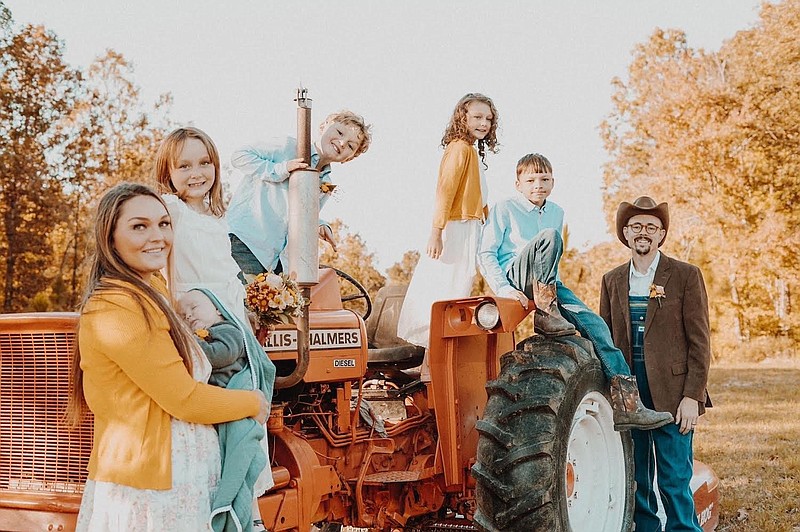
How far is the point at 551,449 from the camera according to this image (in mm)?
4016

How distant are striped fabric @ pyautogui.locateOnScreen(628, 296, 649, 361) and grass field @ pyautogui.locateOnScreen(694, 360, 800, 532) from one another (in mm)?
1769

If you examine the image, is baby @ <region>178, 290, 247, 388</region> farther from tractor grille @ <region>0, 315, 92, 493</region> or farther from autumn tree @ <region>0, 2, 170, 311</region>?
autumn tree @ <region>0, 2, 170, 311</region>

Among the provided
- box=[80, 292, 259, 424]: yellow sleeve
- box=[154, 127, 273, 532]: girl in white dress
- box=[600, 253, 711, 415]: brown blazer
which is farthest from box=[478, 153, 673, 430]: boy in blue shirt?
box=[80, 292, 259, 424]: yellow sleeve

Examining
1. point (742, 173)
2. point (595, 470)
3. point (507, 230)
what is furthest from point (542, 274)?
point (742, 173)

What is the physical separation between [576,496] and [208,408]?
Answer: 2.22 m

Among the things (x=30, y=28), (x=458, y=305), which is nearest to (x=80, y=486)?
(x=458, y=305)

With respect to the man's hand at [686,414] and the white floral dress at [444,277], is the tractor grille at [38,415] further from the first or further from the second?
the man's hand at [686,414]

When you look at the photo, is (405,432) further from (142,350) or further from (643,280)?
(142,350)

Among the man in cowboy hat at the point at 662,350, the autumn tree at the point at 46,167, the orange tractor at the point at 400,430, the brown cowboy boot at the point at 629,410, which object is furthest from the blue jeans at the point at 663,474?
the autumn tree at the point at 46,167

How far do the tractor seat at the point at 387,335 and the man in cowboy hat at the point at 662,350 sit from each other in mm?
1162

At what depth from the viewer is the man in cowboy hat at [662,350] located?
4.91 metres

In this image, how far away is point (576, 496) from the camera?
4.48 m

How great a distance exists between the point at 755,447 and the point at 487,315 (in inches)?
232

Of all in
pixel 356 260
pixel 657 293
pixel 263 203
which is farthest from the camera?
pixel 356 260
